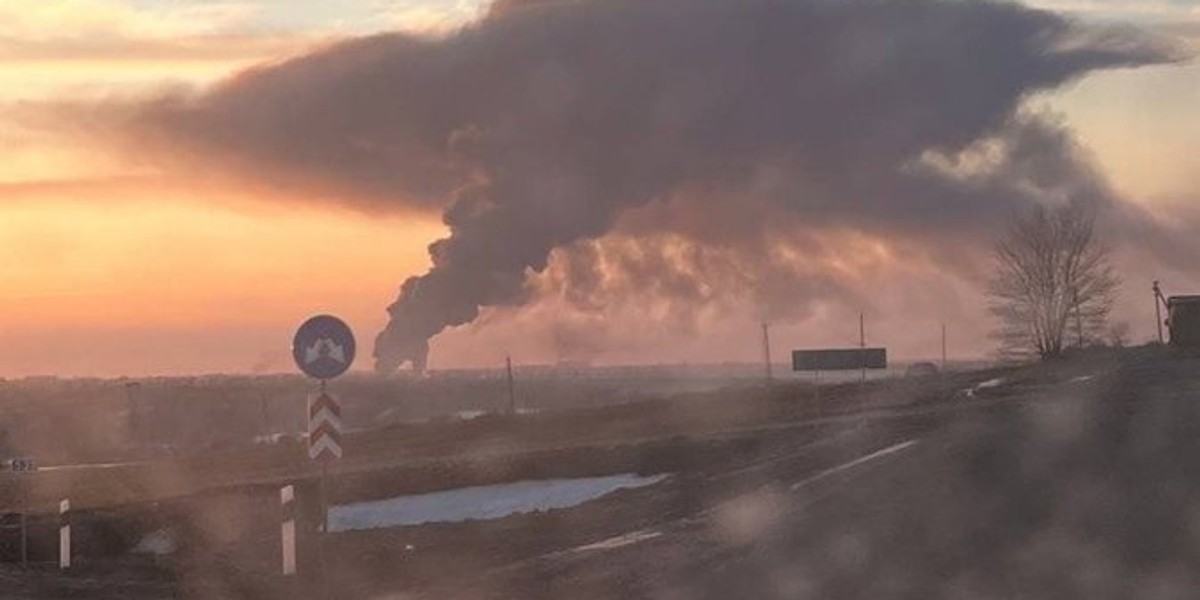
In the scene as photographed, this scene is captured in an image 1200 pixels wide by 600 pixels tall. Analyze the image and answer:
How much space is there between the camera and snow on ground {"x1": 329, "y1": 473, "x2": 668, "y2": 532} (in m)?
29.6

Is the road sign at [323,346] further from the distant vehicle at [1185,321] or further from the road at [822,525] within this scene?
the distant vehicle at [1185,321]

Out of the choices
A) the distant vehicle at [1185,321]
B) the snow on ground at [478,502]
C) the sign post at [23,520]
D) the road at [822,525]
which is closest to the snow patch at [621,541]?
the road at [822,525]

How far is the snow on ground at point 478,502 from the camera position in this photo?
29578 millimetres

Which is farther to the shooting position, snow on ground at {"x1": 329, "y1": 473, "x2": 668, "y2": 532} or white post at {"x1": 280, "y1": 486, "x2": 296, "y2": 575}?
snow on ground at {"x1": 329, "y1": 473, "x2": 668, "y2": 532}

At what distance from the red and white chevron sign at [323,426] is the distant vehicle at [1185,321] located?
53994mm

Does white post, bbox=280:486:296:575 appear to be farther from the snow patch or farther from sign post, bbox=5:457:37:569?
sign post, bbox=5:457:37:569

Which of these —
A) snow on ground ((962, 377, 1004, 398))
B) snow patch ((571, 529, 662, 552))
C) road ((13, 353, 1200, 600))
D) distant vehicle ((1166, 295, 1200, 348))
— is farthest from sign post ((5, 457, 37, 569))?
distant vehicle ((1166, 295, 1200, 348))

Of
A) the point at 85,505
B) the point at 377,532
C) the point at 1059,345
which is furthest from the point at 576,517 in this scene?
the point at 1059,345

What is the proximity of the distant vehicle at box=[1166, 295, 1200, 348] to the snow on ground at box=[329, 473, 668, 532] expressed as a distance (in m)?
43.3

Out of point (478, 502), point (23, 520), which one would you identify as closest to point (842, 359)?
point (478, 502)

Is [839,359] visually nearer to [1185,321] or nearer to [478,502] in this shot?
[1185,321]

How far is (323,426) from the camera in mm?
20719

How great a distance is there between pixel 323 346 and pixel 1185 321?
56018 mm

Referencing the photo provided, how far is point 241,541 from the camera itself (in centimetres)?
2769
